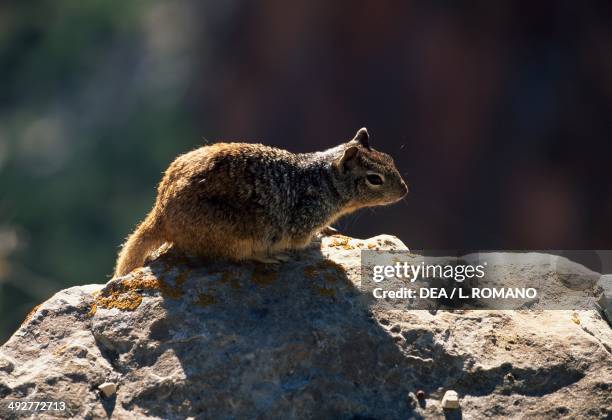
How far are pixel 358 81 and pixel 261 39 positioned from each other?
10.7ft

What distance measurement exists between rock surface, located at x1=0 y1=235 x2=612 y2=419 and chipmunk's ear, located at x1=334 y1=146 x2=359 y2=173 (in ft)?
4.34

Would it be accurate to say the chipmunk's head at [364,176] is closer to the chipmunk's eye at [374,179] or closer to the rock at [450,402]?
the chipmunk's eye at [374,179]

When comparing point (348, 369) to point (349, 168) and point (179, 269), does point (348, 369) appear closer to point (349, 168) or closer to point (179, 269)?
point (179, 269)

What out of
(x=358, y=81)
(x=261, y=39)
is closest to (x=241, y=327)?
(x=358, y=81)

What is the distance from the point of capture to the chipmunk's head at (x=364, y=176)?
786 centimetres

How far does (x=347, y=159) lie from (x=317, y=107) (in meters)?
14.3

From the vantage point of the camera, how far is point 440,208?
798 inches

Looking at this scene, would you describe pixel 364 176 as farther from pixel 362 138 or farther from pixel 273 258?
pixel 273 258

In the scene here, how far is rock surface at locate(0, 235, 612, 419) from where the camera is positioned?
5801mm

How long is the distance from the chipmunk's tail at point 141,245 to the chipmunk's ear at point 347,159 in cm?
171

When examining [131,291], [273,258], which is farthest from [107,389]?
[273,258]

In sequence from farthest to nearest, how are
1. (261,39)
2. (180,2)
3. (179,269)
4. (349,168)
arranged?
(180,2) < (261,39) < (349,168) < (179,269)

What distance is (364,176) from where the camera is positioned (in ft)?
26.1

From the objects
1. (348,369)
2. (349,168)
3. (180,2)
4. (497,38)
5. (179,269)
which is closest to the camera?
(348,369)
